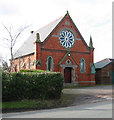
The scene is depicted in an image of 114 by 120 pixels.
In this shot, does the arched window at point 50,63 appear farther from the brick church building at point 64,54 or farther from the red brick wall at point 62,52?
the red brick wall at point 62,52

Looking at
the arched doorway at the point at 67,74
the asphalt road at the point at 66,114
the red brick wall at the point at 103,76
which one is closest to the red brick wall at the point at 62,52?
the arched doorway at the point at 67,74

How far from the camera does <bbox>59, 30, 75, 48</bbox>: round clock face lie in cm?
2678

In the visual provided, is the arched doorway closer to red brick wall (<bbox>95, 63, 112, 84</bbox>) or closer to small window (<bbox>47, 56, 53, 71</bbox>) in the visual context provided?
small window (<bbox>47, 56, 53, 71</bbox>)

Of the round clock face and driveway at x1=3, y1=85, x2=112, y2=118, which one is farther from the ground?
the round clock face

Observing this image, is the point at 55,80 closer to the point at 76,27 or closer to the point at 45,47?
the point at 45,47

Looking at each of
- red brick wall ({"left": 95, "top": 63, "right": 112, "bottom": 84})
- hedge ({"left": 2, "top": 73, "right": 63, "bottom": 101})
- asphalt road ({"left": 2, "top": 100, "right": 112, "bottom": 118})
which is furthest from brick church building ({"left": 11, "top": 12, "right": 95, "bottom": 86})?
asphalt road ({"left": 2, "top": 100, "right": 112, "bottom": 118})

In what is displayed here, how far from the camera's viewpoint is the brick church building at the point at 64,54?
24.5 metres

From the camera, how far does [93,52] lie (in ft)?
98.2

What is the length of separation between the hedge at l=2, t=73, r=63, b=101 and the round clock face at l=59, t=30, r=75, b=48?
48.0 feet

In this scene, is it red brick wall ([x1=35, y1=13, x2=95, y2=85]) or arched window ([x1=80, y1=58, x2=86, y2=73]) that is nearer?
red brick wall ([x1=35, y1=13, x2=95, y2=85])

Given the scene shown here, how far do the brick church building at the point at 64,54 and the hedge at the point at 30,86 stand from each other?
11.3 meters

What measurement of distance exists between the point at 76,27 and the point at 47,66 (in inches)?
359

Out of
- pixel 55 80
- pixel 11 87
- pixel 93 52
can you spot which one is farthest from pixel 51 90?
pixel 93 52

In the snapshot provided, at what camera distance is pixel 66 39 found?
27.2 m
